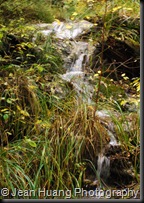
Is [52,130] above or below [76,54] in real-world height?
below

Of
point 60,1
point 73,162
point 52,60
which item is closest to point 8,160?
point 73,162

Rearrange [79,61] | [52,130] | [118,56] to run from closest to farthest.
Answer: [52,130]
[79,61]
[118,56]

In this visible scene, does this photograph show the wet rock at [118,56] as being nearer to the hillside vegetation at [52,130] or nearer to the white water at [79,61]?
the white water at [79,61]

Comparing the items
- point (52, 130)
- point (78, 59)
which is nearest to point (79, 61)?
point (78, 59)

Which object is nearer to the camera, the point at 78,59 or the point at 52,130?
the point at 52,130

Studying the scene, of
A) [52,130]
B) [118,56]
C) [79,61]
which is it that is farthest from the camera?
[118,56]

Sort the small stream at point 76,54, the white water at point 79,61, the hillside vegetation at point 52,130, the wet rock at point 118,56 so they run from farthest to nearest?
1. the wet rock at point 118,56
2. the small stream at point 76,54
3. the white water at point 79,61
4. the hillside vegetation at point 52,130

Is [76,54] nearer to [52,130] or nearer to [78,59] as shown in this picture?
[78,59]

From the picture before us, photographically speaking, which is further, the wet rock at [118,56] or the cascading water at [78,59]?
the wet rock at [118,56]

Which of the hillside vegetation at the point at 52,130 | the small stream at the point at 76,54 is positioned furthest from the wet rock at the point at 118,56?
the hillside vegetation at the point at 52,130

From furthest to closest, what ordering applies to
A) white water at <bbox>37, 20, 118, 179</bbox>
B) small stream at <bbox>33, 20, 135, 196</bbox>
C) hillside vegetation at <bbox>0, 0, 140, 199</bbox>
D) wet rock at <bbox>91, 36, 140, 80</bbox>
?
wet rock at <bbox>91, 36, 140, 80</bbox> → small stream at <bbox>33, 20, 135, 196</bbox> → white water at <bbox>37, 20, 118, 179</bbox> → hillside vegetation at <bbox>0, 0, 140, 199</bbox>

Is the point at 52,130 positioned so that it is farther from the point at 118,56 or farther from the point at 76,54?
the point at 118,56

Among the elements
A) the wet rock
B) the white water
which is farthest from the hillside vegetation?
the wet rock

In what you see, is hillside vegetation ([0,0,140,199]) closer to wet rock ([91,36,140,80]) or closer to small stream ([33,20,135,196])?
small stream ([33,20,135,196])
